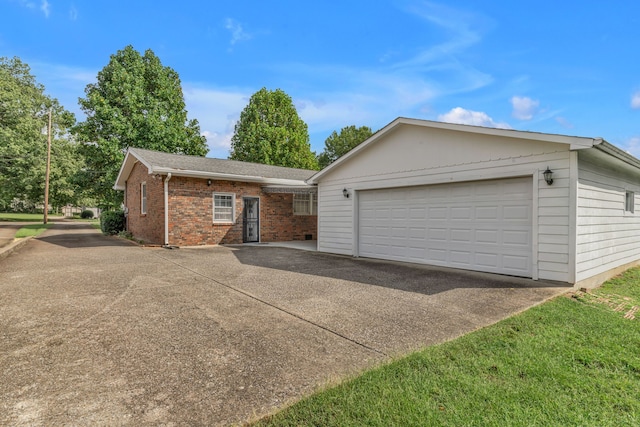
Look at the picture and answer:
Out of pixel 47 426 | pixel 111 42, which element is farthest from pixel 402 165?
pixel 111 42

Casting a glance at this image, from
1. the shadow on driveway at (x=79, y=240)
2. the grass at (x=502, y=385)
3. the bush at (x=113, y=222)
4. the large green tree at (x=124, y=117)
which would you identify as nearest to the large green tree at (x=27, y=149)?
the large green tree at (x=124, y=117)

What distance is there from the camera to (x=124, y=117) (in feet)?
74.1

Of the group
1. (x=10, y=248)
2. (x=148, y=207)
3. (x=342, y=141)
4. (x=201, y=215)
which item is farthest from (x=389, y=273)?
(x=342, y=141)

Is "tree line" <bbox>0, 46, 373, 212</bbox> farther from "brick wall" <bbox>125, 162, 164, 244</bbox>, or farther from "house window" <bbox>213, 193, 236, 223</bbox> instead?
"house window" <bbox>213, 193, 236, 223</bbox>

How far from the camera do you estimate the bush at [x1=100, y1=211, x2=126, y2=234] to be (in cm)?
1816

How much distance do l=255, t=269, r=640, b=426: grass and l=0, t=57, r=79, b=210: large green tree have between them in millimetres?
28765

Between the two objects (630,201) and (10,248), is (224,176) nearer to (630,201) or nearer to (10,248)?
(10,248)

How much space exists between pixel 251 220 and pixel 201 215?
90.0 inches

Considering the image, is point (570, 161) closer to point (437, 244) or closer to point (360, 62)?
point (437, 244)

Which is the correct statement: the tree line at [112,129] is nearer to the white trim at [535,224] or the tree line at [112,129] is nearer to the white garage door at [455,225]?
the white garage door at [455,225]

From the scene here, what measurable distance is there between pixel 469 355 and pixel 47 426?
3448mm

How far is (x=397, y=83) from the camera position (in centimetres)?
1297

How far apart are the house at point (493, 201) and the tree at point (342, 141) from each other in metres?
34.0

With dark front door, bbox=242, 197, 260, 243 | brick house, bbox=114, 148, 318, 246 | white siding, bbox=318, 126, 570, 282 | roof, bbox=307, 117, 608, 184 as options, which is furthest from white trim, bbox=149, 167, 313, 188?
roof, bbox=307, 117, 608, 184
